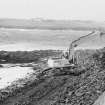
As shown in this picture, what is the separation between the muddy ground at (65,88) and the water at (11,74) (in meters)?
0.99

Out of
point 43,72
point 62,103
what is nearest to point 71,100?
point 62,103

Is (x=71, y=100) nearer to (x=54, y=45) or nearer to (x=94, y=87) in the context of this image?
(x=94, y=87)

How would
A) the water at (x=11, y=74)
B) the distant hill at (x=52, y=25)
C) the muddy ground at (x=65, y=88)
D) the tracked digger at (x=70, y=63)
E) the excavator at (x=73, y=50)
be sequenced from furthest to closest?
the distant hill at (x=52, y=25), the excavator at (x=73, y=50), the tracked digger at (x=70, y=63), the water at (x=11, y=74), the muddy ground at (x=65, y=88)

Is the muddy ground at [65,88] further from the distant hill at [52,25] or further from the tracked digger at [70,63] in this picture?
the distant hill at [52,25]

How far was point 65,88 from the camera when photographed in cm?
1141

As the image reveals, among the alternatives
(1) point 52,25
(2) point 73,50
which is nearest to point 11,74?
(2) point 73,50

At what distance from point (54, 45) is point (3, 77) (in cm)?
1203

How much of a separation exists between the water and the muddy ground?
99cm

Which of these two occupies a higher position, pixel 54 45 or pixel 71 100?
pixel 54 45

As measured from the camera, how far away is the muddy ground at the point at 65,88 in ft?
33.2

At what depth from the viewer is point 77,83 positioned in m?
11.6

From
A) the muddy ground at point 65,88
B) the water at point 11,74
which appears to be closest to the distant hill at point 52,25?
the water at point 11,74

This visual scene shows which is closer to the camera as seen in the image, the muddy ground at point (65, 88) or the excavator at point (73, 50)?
the muddy ground at point (65, 88)

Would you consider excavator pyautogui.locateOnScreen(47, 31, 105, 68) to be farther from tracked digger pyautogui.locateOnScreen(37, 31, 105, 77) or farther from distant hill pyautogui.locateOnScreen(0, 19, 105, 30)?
distant hill pyautogui.locateOnScreen(0, 19, 105, 30)
